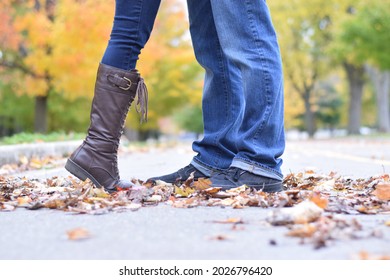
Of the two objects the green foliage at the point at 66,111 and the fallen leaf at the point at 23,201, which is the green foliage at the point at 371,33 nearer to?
the green foliage at the point at 66,111

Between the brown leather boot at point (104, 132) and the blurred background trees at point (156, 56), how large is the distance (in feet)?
35.0

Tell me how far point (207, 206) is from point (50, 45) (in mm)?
12950

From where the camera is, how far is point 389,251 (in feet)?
5.70

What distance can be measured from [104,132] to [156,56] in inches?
550

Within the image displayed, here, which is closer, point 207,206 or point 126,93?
point 207,206

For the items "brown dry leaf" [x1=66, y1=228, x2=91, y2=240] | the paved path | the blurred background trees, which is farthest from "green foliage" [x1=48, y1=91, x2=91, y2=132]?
"brown dry leaf" [x1=66, y1=228, x2=91, y2=240]

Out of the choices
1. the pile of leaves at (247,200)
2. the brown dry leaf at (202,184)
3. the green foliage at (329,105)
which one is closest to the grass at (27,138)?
the pile of leaves at (247,200)

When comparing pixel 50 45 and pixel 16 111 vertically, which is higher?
pixel 50 45

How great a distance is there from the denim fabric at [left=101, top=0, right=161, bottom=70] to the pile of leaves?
2.21ft

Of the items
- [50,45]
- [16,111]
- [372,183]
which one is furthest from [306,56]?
[372,183]

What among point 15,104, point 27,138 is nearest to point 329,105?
point 15,104

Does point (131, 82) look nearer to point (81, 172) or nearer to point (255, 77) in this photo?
point (81, 172)
